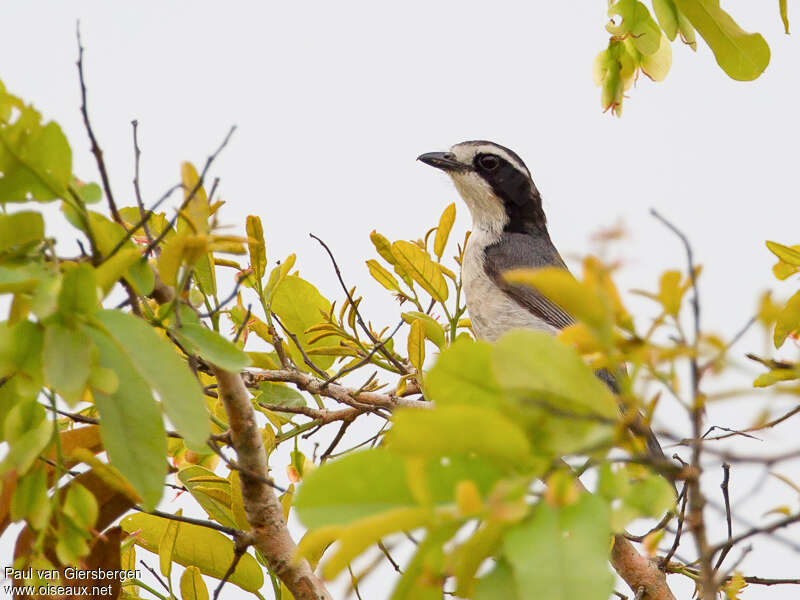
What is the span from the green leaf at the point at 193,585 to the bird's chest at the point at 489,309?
2.60m

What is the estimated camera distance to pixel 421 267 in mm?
3248

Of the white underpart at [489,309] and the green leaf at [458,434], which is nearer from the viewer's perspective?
the green leaf at [458,434]

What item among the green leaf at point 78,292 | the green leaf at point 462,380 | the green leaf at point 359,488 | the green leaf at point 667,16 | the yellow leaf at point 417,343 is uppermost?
the green leaf at point 667,16

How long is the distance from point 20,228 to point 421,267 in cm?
190

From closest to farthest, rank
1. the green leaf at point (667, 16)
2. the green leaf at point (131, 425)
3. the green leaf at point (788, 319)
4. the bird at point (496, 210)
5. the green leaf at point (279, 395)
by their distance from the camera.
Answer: the green leaf at point (131, 425), the green leaf at point (788, 319), the green leaf at point (667, 16), the green leaf at point (279, 395), the bird at point (496, 210)

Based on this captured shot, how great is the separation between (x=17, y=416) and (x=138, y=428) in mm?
207

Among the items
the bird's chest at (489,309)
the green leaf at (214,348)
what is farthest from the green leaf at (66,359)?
the bird's chest at (489,309)

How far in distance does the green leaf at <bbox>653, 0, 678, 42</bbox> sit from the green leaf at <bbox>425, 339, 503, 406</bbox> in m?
1.52

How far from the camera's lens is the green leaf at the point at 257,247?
8.71 feet

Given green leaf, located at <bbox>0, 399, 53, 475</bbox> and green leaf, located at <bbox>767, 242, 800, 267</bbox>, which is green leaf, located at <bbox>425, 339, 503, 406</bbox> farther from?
A: green leaf, located at <bbox>767, 242, 800, 267</bbox>

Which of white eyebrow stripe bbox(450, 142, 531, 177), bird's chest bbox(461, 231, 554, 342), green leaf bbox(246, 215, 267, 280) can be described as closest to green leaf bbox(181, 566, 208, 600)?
green leaf bbox(246, 215, 267, 280)

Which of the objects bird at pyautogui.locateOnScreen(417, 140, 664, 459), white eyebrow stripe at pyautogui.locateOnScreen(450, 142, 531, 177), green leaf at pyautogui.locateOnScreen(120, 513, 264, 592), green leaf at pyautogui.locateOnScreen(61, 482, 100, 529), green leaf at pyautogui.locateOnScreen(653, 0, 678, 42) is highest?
white eyebrow stripe at pyautogui.locateOnScreen(450, 142, 531, 177)

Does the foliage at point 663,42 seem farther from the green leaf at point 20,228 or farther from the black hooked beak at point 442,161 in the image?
the black hooked beak at point 442,161

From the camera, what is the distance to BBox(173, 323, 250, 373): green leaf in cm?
156
